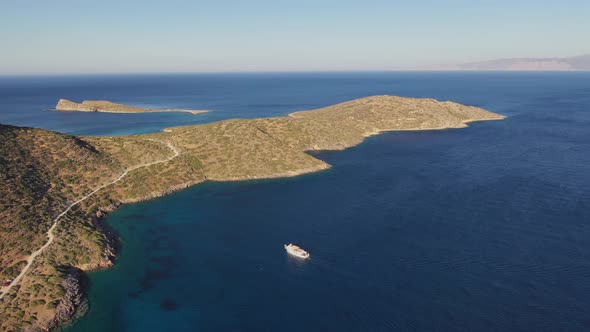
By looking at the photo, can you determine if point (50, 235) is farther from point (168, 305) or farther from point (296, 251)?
point (296, 251)

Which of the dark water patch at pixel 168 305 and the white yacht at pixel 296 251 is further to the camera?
the white yacht at pixel 296 251

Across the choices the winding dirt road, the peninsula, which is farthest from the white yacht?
the winding dirt road

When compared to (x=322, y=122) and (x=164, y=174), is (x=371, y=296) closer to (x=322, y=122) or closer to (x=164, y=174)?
(x=164, y=174)

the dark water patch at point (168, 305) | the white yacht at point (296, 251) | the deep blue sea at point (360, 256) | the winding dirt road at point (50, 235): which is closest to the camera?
the deep blue sea at point (360, 256)

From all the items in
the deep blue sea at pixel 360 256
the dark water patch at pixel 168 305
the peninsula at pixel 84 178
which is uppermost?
the peninsula at pixel 84 178

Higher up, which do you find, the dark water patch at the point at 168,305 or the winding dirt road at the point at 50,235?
the winding dirt road at the point at 50,235

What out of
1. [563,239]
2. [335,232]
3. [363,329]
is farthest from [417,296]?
[563,239]

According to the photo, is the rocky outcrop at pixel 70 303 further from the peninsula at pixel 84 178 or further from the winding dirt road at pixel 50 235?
the winding dirt road at pixel 50 235

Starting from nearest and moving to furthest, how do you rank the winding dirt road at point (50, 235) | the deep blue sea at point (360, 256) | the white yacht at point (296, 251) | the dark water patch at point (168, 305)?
the deep blue sea at point (360, 256) < the dark water patch at point (168, 305) < the winding dirt road at point (50, 235) < the white yacht at point (296, 251)

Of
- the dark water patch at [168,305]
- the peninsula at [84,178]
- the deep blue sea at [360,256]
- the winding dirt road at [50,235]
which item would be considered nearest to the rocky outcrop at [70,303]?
the peninsula at [84,178]
